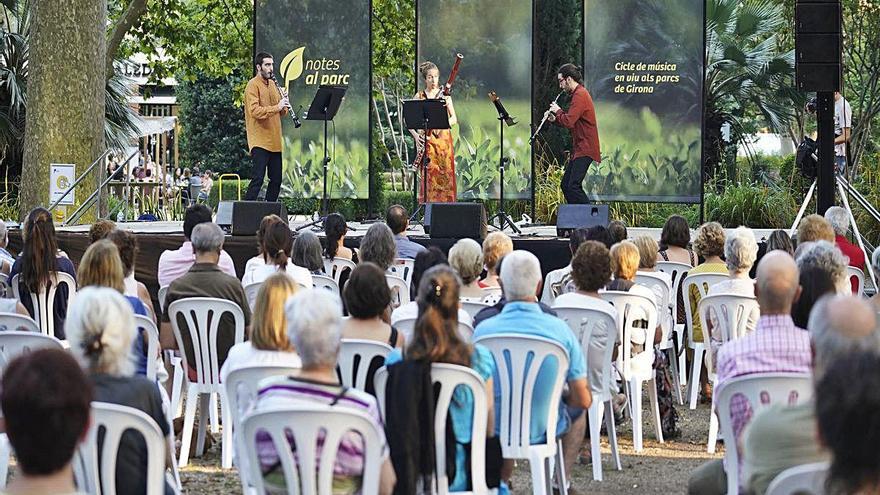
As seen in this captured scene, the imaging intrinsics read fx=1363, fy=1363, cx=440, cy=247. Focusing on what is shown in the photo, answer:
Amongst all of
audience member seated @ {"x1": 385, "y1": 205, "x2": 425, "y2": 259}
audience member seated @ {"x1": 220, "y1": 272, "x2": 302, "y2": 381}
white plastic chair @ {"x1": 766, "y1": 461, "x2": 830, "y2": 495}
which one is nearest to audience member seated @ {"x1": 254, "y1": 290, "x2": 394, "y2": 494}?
audience member seated @ {"x1": 220, "y1": 272, "x2": 302, "y2": 381}

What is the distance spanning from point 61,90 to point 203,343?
9.70m

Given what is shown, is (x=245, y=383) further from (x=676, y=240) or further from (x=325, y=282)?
(x=676, y=240)

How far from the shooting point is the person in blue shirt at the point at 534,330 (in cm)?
529

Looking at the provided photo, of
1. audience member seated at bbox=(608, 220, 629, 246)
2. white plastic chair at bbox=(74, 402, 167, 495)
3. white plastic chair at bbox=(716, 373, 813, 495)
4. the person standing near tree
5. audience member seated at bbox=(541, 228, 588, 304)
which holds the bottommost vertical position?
white plastic chair at bbox=(74, 402, 167, 495)

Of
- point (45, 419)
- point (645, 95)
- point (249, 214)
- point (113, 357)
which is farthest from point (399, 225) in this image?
point (45, 419)

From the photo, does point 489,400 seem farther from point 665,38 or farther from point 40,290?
point 665,38

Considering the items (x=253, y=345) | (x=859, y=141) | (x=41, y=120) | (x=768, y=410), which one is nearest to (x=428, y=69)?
(x=41, y=120)

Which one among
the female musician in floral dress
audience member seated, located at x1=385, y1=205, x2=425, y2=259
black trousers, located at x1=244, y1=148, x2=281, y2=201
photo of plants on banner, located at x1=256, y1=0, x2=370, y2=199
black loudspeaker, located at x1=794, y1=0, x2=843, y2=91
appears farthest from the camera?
photo of plants on banner, located at x1=256, y1=0, x2=370, y2=199

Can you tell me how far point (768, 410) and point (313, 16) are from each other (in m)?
11.4

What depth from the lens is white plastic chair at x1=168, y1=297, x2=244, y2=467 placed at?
6.79m

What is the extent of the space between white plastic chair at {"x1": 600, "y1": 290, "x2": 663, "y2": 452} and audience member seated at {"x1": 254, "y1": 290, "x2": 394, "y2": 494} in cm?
337

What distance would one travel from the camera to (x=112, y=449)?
4.13 m

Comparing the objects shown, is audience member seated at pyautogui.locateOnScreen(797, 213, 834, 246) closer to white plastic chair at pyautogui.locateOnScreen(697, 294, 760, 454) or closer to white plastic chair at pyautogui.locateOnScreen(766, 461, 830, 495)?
white plastic chair at pyautogui.locateOnScreen(697, 294, 760, 454)

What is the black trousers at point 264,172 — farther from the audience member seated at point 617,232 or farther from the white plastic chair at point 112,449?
the white plastic chair at point 112,449
